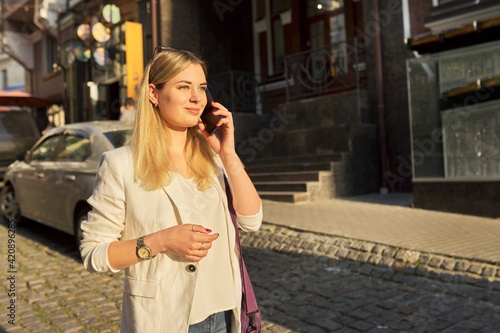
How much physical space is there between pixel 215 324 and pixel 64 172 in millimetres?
5012

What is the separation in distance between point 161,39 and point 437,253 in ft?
35.7

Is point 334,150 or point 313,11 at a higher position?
point 313,11

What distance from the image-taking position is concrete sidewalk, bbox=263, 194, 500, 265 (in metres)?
5.40

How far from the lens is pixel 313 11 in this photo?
45.5 feet

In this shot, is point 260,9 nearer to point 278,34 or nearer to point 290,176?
point 278,34

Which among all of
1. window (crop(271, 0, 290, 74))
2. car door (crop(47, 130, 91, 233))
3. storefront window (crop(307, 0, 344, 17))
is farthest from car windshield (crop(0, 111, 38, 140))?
storefront window (crop(307, 0, 344, 17))

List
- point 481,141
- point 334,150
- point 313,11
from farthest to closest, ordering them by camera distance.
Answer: point 313,11, point 334,150, point 481,141

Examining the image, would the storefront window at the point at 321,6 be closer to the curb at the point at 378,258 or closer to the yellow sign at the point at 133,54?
the yellow sign at the point at 133,54

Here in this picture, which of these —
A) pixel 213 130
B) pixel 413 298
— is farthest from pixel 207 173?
pixel 413 298

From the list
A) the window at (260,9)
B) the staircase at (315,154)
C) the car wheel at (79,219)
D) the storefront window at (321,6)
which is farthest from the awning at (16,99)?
the car wheel at (79,219)

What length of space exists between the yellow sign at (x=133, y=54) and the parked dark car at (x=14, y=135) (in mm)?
4460

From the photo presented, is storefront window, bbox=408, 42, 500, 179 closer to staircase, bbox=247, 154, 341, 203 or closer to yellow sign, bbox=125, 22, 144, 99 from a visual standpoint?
staircase, bbox=247, 154, 341, 203

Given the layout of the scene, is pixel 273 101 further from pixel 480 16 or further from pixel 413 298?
pixel 413 298

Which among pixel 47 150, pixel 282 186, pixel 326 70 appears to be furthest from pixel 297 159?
pixel 47 150
